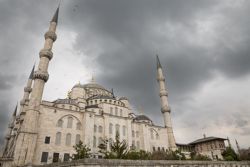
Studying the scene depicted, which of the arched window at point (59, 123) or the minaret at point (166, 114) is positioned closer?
the arched window at point (59, 123)

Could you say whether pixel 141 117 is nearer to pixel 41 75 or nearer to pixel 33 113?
pixel 41 75

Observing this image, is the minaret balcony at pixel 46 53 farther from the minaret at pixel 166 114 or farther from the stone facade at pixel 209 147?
the stone facade at pixel 209 147

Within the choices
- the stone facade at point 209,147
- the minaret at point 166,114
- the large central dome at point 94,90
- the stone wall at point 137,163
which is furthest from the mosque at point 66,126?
the stone wall at point 137,163

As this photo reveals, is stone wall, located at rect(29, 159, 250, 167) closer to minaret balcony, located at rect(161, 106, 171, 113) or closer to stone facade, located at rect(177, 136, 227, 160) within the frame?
minaret balcony, located at rect(161, 106, 171, 113)

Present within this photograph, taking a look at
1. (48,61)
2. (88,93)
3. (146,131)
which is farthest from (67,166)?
(88,93)

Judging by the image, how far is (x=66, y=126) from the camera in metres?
30.4

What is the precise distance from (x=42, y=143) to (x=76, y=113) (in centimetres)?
711

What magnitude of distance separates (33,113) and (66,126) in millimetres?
5909

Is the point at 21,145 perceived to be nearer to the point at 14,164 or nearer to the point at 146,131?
the point at 14,164

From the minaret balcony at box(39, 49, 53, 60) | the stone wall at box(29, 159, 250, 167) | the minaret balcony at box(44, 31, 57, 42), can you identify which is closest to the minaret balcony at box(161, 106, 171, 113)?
the stone wall at box(29, 159, 250, 167)

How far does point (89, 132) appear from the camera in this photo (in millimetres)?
31281

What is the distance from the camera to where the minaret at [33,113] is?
23953mm

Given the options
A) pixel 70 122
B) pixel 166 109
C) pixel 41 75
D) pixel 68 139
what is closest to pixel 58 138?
pixel 68 139

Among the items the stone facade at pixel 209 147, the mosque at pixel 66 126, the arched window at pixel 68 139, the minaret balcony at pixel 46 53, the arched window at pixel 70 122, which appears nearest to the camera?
the mosque at pixel 66 126
